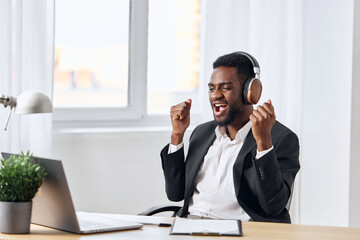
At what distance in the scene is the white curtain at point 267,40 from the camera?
11.6ft

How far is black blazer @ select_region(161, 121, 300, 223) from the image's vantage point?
2.23 m

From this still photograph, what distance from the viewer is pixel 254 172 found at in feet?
7.74

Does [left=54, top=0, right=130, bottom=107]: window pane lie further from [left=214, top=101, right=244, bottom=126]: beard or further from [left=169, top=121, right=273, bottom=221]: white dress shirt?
[left=214, top=101, right=244, bottom=126]: beard

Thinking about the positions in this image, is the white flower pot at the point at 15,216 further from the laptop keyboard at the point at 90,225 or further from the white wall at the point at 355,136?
the white wall at the point at 355,136

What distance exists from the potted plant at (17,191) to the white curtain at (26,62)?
45.0 inches

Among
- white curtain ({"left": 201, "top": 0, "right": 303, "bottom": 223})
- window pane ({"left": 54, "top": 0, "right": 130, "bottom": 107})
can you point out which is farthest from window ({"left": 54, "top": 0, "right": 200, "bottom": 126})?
white curtain ({"left": 201, "top": 0, "right": 303, "bottom": 223})

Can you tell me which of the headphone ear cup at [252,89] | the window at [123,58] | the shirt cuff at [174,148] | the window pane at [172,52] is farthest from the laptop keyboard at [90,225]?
the window pane at [172,52]

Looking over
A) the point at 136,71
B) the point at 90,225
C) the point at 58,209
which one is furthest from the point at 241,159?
the point at 136,71

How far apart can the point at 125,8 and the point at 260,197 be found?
5.70 ft

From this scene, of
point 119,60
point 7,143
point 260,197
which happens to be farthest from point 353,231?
point 119,60

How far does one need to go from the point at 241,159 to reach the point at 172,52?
1485 mm

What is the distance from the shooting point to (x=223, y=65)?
2539 mm

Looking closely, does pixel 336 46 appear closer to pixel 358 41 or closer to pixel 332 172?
pixel 358 41

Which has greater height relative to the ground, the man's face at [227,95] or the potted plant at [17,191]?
the man's face at [227,95]
